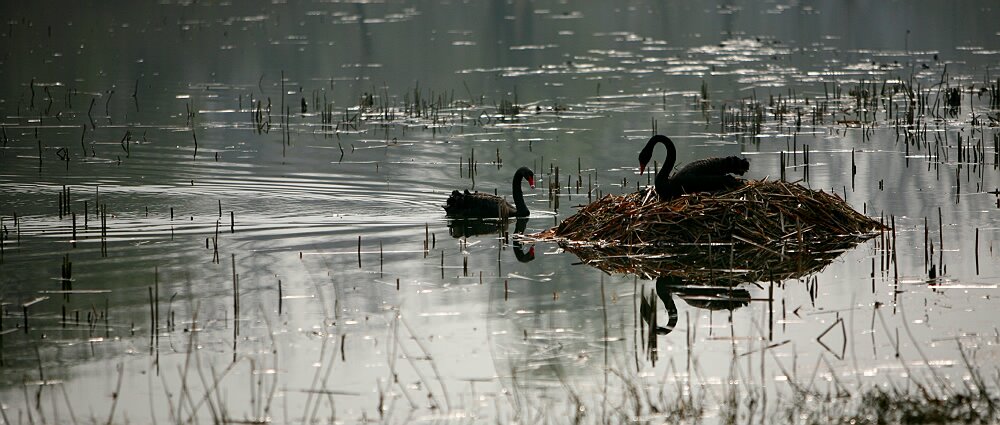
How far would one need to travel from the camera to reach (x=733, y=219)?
13242 mm

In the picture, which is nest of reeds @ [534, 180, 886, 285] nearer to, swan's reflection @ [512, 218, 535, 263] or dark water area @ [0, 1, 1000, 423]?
dark water area @ [0, 1, 1000, 423]

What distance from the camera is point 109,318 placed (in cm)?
1038

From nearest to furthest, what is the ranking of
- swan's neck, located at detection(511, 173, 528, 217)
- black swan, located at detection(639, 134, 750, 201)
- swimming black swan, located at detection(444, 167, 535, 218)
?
black swan, located at detection(639, 134, 750, 201)
swimming black swan, located at detection(444, 167, 535, 218)
swan's neck, located at detection(511, 173, 528, 217)

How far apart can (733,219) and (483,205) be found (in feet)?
11.7

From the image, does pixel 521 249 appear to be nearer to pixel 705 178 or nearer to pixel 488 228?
pixel 488 228

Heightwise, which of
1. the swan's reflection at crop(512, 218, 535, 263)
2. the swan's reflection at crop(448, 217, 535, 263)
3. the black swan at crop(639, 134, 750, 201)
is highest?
the black swan at crop(639, 134, 750, 201)

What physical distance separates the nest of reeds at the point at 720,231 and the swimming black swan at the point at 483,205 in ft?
5.82

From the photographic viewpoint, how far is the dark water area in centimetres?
849

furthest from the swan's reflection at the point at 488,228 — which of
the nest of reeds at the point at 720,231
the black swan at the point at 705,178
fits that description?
the black swan at the point at 705,178

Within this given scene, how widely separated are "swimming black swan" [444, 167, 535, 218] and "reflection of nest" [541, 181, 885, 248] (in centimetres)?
202

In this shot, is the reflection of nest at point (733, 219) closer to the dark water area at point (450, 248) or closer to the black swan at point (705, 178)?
the black swan at point (705, 178)

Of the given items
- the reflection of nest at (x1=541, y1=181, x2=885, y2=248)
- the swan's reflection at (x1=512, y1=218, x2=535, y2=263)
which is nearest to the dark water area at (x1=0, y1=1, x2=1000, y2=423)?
the swan's reflection at (x1=512, y1=218, x2=535, y2=263)

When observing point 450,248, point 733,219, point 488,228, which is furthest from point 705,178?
point 488,228

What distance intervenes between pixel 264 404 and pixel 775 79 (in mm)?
25121
